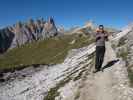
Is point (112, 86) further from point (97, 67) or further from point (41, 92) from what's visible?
point (41, 92)

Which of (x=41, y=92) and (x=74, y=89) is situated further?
(x=41, y=92)

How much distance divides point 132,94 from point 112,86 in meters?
2.53

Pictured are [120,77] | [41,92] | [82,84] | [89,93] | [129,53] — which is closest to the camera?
[89,93]

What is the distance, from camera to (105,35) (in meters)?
24.0

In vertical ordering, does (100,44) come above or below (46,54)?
above

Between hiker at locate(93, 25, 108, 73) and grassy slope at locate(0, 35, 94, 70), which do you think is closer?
hiker at locate(93, 25, 108, 73)

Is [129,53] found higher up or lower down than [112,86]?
higher up

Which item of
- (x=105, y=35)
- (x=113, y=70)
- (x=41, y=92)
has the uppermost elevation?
(x=105, y=35)

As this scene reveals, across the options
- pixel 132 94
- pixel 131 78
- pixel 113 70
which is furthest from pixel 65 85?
pixel 132 94

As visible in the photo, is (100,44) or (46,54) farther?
(46,54)

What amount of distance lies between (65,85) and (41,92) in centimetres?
359

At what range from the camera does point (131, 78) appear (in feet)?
67.2

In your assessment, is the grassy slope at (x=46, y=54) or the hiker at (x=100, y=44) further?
the grassy slope at (x=46, y=54)

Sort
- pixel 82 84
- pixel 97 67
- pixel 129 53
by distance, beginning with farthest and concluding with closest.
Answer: pixel 129 53 → pixel 97 67 → pixel 82 84
